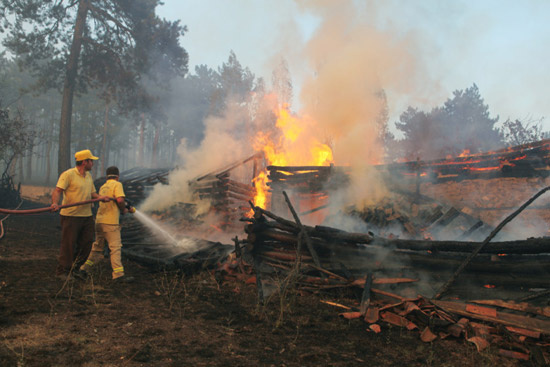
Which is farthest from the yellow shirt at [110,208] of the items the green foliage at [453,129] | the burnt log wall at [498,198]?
the green foliage at [453,129]

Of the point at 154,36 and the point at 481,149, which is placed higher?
the point at 154,36

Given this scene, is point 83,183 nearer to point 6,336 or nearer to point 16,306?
point 16,306

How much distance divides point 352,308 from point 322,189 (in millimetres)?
7727

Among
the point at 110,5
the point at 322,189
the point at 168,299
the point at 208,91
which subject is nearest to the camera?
the point at 168,299

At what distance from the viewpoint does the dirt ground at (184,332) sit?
3.37 metres

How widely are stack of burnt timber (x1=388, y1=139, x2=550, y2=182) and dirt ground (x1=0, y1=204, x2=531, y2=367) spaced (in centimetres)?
730

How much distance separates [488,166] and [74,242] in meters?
11.7

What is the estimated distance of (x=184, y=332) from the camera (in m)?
4.10

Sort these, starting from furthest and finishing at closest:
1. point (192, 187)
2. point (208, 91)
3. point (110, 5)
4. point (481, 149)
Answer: point (208, 91)
point (481, 149)
point (110, 5)
point (192, 187)

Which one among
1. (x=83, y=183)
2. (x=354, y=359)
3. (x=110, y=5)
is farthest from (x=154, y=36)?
(x=354, y=359)

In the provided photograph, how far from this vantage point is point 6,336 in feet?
11.3

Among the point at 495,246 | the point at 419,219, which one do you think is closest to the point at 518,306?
the point at 495,246

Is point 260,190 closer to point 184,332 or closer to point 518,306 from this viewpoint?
point 184,332

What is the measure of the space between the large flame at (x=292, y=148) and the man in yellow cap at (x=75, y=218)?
1047 centimetres
